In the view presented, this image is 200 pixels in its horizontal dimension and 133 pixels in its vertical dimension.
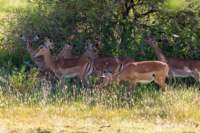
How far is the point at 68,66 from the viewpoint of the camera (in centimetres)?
1160

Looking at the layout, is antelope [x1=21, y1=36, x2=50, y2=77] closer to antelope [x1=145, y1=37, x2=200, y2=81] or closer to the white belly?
the white belly

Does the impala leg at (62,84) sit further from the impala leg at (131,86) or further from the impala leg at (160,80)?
the impala leg at (160,80)

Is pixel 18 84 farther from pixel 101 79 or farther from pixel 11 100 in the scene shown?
pixel 101 79

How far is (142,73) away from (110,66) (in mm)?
965

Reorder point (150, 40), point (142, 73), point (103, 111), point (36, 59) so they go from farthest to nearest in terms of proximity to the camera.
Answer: point (36, 59) < point (150, 40) < point (142, 73) < point (103, 111)

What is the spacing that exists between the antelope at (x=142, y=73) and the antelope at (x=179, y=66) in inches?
37.1

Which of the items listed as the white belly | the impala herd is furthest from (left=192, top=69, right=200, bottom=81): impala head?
the white belly

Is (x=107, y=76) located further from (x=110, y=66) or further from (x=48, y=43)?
(x=48, y=43)

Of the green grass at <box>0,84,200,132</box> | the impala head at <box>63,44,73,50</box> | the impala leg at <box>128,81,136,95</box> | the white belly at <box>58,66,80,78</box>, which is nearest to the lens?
the green grass at <box>0,84,200,132</box>

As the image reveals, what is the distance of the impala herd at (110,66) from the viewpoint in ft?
35.8

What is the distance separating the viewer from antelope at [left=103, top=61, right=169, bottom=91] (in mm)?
10852

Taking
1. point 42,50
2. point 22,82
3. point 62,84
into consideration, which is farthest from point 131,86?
point 42,50

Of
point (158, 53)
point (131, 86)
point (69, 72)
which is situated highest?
point (158, 53)

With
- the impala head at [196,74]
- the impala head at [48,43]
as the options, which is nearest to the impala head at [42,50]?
the impala head at [48,43]
